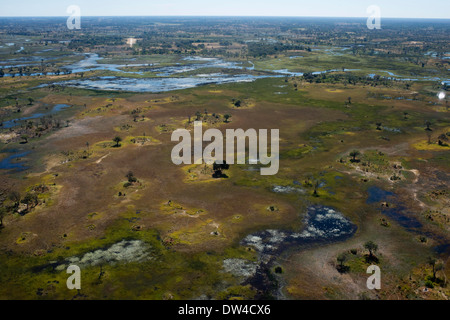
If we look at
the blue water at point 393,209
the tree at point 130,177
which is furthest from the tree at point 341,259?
the tree at point 130,177

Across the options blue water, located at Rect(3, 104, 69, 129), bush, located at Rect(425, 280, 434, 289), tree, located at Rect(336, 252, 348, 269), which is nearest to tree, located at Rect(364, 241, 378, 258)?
tree, located at Rect(336, 252, 348, 269)

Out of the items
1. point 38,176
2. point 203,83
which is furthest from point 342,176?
point 203,83

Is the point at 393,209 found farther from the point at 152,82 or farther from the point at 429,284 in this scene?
the point at 152,82

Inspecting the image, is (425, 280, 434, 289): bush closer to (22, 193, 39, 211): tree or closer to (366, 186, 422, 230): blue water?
(366, 186, 422, 230): blue water

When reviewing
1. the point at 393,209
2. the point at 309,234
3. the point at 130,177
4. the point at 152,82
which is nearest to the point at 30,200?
the point at 130,177

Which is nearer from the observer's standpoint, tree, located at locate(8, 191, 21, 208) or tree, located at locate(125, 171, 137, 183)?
tree, located at locate(8, 191, 21, 208)

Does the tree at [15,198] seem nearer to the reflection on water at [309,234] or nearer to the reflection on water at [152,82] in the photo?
the reflection on water at [309,234]

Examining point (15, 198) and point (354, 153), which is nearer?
point (15, 198)

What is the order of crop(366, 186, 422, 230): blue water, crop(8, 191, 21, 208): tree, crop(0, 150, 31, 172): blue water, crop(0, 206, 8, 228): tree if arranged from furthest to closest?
crop(0, 150, 31, 172): blue water < crop(8, 191, 21, 208): tree < crop(366, 186, 422, 230): blue water < crop(0, 206, 8, 228): tree

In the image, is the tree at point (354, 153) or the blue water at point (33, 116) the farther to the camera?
the blue water at point (33, 116)

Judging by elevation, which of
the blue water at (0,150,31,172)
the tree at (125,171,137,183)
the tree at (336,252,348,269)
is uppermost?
the blue water at (0,150,31,172)
